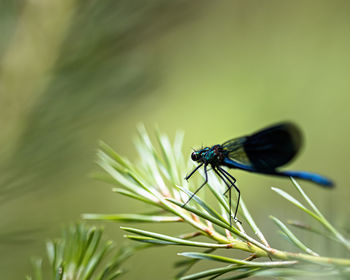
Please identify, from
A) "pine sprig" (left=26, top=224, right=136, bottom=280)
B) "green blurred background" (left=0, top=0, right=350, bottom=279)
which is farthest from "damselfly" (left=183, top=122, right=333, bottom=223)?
"pine sprig" (left=26, top=224, right=136, bottom=280)

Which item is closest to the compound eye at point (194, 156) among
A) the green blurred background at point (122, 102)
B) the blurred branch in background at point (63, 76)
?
the green blurred background at point (122, 102)

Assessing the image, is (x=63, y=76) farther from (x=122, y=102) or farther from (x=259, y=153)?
(x=259, y=153)

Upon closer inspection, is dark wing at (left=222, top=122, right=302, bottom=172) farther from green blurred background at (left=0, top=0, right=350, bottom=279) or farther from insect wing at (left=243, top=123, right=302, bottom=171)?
green blurred background at (left=0, top=0, right=350, bottom=279)

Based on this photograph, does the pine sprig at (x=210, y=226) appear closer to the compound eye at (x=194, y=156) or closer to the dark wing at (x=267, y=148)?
the compound eye at (x=194, y=156)

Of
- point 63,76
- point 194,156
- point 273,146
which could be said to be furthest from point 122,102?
point 273,146

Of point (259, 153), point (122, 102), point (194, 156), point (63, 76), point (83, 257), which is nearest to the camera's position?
point (83, 257)
